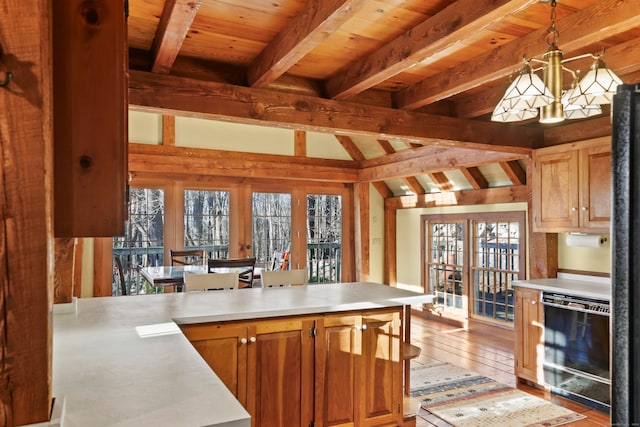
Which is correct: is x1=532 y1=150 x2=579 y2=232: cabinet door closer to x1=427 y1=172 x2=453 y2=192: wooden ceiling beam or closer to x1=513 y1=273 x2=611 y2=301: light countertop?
x1=513 y1=273 x2=611 y2=301: light countertop

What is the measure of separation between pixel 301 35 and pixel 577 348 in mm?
3237

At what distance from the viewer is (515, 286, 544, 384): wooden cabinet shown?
3934 mm

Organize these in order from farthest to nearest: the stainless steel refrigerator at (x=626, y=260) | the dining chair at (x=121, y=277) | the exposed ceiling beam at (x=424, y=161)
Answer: the dining chair at (x=121, y=277), the exposed ceiling beam at (x=424, y=161), the stainless steel refrigerator at (x=626, y=260)

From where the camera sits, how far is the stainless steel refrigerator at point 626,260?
0.62 meters

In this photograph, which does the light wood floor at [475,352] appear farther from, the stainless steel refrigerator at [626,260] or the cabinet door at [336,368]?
the stainless steel refrigerator at [626,260]

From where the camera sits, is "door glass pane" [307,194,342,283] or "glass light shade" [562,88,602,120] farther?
"door glass pane" [307,194,342,283]

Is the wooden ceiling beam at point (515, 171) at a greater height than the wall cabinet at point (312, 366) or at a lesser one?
greater

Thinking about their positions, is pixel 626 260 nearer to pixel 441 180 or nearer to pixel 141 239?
pixel 441 180

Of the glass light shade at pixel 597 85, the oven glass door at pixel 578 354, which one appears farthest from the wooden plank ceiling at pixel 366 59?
the oven glass door at pixel 578 354

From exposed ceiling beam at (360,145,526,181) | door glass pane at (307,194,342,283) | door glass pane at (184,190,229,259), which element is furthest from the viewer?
door glass pane at (307,194,342,283)

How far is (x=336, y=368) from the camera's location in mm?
2773

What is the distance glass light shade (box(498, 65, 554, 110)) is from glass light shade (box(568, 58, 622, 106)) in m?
0.16

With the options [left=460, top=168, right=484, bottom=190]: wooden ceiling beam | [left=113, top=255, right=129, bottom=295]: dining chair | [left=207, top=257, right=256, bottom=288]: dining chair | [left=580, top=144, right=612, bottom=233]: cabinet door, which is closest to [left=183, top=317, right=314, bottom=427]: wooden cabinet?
[left=207, top=257, right=256, bottom=288]: dining chair

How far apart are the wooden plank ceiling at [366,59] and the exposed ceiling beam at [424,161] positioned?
1.64 ft
